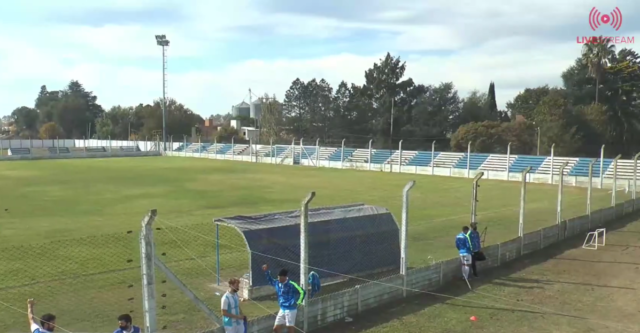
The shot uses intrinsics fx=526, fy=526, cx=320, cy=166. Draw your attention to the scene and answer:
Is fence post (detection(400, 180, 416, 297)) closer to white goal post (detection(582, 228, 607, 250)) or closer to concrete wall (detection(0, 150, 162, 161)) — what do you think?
white goal post (detection(582, 228, 607, 250))

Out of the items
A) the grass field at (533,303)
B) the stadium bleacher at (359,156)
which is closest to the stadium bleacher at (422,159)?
the stadium bleacher at (359,156)

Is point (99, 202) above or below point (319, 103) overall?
below

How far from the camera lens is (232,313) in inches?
291

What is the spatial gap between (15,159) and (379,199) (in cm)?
5186

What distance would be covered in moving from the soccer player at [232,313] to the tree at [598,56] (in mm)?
60906

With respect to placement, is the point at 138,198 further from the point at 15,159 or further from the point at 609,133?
the point at 609,133

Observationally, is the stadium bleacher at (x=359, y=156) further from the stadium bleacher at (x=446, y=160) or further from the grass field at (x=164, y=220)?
the grass field at (x=164, y=220)

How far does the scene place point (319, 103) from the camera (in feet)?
313

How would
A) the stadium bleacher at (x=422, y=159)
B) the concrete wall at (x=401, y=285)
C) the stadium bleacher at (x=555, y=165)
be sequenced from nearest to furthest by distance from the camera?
the concrete wall at (x=401, y=285)
the stadium bleacher at (x=555, y=165)
the stadium bleacher at (x=422, y=159)

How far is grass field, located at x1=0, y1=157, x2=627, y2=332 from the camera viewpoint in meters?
10.4

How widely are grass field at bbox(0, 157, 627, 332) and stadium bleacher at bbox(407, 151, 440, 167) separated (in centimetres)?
522

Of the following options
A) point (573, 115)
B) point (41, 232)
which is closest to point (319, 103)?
point (573, 115)

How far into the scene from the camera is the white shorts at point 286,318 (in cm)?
805

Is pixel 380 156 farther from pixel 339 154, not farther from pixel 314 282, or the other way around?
pixel 314 282
